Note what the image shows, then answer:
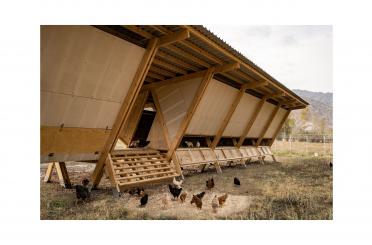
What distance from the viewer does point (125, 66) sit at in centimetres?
780

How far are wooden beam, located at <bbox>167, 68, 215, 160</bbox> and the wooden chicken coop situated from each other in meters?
0.03

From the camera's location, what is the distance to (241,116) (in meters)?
15.6

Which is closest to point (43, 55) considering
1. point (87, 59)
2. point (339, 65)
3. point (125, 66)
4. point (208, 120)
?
point (87, 59)

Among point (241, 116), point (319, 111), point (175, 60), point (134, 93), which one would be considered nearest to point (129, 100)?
point (134, 93)

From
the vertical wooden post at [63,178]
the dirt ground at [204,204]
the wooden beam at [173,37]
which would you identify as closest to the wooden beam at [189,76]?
the wooden beam at [173,37]

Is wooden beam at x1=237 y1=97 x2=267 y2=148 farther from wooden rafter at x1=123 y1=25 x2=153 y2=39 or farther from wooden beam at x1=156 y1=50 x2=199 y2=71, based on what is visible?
wooden rafter at x1=123 y1=25 x2=153 y2=39

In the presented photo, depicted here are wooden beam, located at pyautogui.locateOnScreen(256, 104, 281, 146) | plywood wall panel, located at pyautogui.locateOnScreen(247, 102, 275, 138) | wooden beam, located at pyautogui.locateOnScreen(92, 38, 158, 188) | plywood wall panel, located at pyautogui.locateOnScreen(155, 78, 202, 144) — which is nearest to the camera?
wooden beam, located at pyautogui.locateOnScreen(92, 38, 158, 188)

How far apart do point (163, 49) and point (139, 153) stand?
354cm

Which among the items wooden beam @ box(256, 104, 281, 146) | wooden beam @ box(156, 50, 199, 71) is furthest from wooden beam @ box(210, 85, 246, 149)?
wooden beam @ box(256, 104, 281, 146)

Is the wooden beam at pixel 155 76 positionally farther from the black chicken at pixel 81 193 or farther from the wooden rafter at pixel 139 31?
the black chicken at pixel 81 193

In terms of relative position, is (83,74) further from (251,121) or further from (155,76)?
(251,121)

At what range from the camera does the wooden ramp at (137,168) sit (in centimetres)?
828

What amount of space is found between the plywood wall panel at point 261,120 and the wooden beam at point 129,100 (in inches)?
423

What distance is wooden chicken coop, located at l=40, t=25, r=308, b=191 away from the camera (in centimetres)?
671
